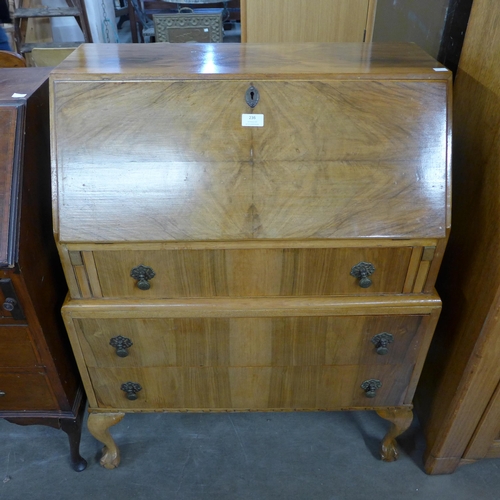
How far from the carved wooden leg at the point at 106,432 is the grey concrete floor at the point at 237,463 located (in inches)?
1.5

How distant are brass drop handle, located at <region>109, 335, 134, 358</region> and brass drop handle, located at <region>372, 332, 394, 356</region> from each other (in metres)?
0.66

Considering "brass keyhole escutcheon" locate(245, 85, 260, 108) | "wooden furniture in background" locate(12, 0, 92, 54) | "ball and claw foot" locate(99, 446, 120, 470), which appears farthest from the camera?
"wooden furniture in background" locate(12, 0, 92, 54)

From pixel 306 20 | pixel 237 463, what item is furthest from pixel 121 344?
pixel 306 20

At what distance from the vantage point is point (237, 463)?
1.53 m

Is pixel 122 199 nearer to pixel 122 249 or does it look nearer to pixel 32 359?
pixel 122 249

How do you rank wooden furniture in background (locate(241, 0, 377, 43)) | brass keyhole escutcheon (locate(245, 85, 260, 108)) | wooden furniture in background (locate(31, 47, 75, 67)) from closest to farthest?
brass keyhole escutcheon (locate(245, 85, 260, 108)) < wooden furniture in background (locate(241, 0, 377, 43)) < wooden furniture in background (locate(31, 47, 75, 67))

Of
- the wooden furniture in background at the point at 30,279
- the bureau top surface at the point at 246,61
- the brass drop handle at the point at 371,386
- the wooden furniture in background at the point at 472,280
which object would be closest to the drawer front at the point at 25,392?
the wooden furniture in background at the point at 30,279

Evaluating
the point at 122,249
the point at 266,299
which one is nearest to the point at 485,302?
the point at 266,299

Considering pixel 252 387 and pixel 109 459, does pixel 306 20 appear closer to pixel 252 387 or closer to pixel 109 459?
pixel 252 387

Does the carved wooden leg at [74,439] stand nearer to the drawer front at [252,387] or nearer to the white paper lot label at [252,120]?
the drawer front at [252,387]

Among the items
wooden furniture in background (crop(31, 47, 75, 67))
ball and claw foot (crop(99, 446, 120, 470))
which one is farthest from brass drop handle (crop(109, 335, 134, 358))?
wooden furniture in background (crop(31, 47, 75, 67))

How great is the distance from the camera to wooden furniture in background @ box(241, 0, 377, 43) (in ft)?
7.02

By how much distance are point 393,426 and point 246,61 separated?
1.19 m

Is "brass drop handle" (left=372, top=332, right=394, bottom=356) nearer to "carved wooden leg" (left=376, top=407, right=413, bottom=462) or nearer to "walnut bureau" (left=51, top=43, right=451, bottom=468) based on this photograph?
"walnut bureau" (left=51, top=43, right=451, bottom=468)
